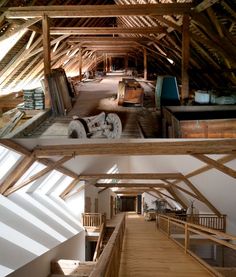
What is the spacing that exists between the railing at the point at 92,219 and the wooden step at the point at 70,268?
3.46 metres

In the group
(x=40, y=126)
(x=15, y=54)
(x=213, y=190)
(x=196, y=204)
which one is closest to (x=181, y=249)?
(x=213, y=190)

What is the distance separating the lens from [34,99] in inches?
181

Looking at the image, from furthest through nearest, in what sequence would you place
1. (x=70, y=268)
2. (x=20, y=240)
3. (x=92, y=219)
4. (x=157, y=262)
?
(x=92, y=219), (x=70, y=268), (x=20, y=240), (x=157, y=262)

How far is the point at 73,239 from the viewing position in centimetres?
979

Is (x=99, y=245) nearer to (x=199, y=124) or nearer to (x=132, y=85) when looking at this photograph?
(x=132, y=85)

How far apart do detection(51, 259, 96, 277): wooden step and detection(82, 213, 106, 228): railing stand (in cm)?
346

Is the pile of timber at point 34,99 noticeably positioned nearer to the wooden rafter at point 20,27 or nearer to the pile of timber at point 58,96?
the pile of timber at point 58,96

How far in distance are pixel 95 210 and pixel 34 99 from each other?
10.0 m

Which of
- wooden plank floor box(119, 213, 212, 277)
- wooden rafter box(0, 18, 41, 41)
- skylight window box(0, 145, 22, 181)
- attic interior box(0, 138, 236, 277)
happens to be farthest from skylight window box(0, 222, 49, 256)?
wooden rafter box(0, 18, 41, 41)

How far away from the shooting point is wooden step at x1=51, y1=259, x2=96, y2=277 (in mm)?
7559

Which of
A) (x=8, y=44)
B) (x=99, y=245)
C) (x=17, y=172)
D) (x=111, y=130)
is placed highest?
(x=8, y=44)

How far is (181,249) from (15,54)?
17.4 ft

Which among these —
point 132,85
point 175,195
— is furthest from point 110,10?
point 175,195

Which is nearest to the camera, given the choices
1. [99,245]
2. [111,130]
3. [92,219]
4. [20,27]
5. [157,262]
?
[111,130]
